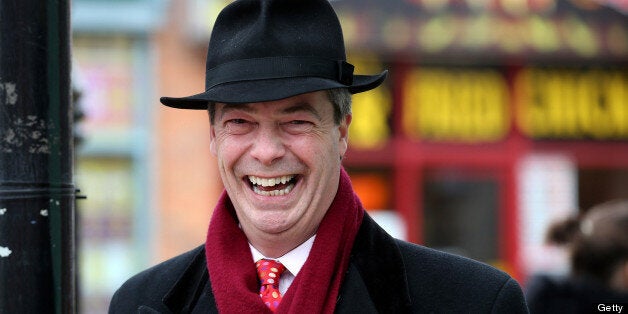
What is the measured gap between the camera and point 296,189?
8.27 ft

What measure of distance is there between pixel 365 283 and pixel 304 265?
0.62ft

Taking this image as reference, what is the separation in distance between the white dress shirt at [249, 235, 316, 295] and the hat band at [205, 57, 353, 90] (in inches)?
17.6

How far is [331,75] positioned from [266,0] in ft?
0.90

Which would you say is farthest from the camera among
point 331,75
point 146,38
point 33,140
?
point 146,38

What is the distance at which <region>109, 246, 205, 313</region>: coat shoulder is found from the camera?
2750 millimetres

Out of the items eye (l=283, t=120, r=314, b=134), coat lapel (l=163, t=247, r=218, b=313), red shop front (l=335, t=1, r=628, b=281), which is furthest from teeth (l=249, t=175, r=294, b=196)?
red shop front (l=335, t=1, r=628, b=281)

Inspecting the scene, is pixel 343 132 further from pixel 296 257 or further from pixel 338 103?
pixel 296 257

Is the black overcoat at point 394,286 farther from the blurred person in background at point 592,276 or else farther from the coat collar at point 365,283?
the blurred person in background at point 592,276

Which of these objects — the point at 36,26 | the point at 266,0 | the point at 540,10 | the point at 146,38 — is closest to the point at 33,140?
the point at 36,26

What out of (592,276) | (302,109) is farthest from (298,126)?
(592,276)

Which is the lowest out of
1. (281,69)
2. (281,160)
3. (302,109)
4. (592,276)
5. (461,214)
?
(461,214)

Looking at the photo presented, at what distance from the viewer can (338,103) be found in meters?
2.59

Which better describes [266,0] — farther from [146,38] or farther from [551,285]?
[146,38]

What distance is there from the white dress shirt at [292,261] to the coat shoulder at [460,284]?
0.93 ft
